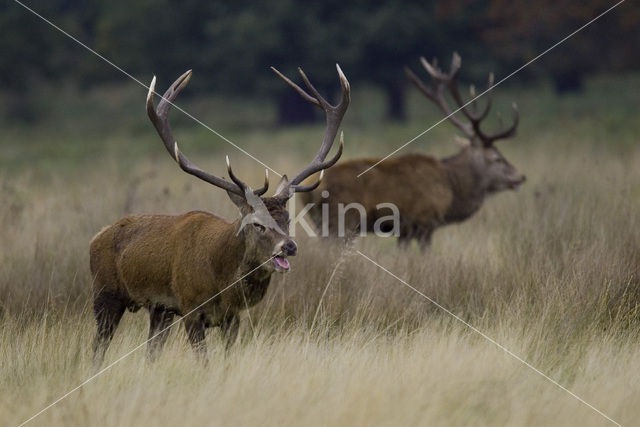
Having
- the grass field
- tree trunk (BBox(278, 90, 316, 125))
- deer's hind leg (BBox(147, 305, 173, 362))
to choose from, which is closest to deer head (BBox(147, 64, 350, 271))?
the grass field

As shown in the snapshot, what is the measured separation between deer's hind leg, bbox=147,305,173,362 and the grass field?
0.07 metres

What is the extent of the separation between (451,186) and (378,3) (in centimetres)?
1968

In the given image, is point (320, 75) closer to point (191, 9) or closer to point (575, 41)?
point (191, 9)

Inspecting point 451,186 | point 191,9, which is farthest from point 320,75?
point 451,186

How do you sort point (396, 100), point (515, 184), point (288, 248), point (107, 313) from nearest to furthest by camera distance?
point (288, 248) < point (107, 313) < point (515, 184) < point (396, 100)

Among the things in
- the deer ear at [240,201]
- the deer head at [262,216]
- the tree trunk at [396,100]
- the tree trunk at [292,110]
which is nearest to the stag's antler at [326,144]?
the deer head at [262,216]

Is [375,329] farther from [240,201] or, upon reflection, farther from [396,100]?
[396,100]

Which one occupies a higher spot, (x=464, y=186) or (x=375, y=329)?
→ (x=464, y=186)

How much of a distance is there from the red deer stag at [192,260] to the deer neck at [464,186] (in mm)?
4693

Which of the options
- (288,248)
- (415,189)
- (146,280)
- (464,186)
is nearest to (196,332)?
(146,280)

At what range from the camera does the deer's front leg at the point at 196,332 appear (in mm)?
6154

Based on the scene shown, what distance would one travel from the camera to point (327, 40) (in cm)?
2902

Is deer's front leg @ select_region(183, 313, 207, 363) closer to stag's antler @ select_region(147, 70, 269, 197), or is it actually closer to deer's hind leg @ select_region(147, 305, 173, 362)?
deer's hind leg @ select_region(147, 305, 173, 362)

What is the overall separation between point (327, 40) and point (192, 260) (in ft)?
75.8
